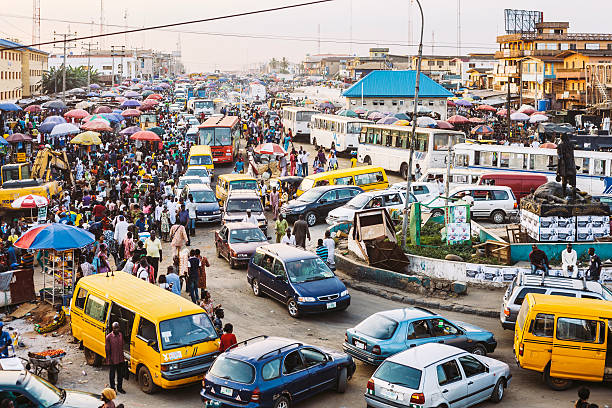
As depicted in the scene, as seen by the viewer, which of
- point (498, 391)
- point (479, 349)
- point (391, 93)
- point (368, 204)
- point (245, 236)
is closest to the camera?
point (498, 391)

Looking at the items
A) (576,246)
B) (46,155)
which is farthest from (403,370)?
(46,155)

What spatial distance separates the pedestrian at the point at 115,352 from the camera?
1253cm

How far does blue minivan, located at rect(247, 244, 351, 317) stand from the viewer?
17078 mm

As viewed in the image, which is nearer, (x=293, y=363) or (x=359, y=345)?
(x=293, y=363)

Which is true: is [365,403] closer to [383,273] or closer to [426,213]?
[383,273]

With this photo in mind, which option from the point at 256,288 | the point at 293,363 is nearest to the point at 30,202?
the point at 256,288

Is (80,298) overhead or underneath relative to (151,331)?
overhead

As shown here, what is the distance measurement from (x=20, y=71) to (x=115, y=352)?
76624 mm

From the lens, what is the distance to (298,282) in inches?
687

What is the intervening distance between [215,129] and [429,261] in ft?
80.5

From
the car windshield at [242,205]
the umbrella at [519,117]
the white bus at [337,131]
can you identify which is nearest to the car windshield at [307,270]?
the car windshield at [242,205]

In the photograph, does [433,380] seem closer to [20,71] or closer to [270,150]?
[270,150]

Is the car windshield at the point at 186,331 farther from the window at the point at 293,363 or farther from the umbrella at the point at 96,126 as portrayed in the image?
the umbrella at the point at 96,126

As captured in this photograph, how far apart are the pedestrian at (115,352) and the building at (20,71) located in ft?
186
